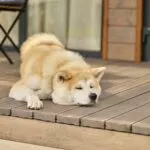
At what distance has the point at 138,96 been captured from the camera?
13.2 feet

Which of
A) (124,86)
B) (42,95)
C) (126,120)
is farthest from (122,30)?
(126,120)

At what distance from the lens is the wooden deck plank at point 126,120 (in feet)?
10.5

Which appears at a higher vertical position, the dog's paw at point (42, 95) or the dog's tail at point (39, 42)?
Result: the dog's tail at point (39, 42)

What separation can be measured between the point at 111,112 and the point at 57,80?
1.48 feet

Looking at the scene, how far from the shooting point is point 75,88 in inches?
143

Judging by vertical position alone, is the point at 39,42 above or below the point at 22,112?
above

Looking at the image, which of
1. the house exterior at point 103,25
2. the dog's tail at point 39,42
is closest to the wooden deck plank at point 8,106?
the dog's tail at point 39,42

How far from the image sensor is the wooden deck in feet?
10.6

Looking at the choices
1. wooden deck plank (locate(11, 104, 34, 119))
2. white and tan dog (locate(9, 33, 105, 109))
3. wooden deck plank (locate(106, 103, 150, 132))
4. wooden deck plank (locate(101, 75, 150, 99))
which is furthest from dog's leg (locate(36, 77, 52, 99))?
wooden deck plank (locate(106, 103, 150, 132))

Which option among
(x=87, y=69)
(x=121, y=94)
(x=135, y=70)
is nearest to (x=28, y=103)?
(x=87, y=69)

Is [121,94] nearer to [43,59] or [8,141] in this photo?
[43,59]

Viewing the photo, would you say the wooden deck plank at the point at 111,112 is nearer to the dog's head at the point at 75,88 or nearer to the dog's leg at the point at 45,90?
the dog's head at the point at 75,88

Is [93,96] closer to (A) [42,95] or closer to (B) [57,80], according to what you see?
(B) [57,80]

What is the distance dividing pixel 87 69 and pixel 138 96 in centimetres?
48
